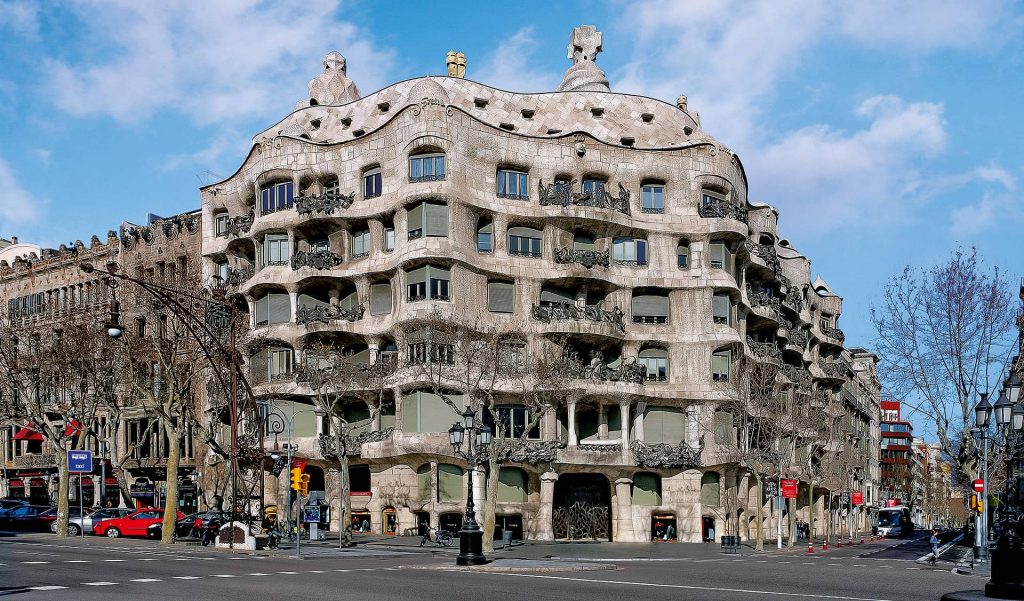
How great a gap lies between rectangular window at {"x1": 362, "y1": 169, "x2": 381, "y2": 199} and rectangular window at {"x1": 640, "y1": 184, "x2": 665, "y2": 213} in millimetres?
A: 13567

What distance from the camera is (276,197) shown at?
59938 mm

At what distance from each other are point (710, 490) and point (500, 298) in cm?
1470

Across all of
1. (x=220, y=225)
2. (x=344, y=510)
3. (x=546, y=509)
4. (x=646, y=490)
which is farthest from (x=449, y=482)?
(x=220, y=225)

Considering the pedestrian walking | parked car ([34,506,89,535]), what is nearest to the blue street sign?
parked car ([34,506,89,535])

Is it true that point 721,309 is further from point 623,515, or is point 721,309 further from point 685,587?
point 685,587

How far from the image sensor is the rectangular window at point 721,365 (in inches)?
2322

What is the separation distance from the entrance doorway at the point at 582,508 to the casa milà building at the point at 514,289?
4.0 inches

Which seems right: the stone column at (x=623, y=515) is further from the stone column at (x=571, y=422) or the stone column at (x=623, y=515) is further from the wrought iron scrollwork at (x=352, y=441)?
the wrought iron scrollwork at (x=352, y=441)

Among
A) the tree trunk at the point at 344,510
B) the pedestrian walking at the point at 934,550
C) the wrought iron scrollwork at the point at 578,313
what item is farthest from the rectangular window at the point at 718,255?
the tree trunk at the point at 344,510

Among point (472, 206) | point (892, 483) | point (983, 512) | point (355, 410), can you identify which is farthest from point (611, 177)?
point (892, 483)

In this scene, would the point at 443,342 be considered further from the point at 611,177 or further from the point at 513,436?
the point at 611,177

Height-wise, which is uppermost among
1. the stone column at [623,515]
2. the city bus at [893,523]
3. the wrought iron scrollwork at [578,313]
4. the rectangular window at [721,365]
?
the wrought iron scrollwork at [578,313]

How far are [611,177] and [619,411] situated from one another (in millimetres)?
11935

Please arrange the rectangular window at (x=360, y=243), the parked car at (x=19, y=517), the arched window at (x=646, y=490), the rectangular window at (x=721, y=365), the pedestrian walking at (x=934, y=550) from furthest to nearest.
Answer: the rectangular window at (x=721, y=365) → the arched window at (x=646, y=490) → the rectangular window at (x=360, y=243) → the parked car at (x=19, y=517) → the pedestrian walking at (x=934, y=550)
